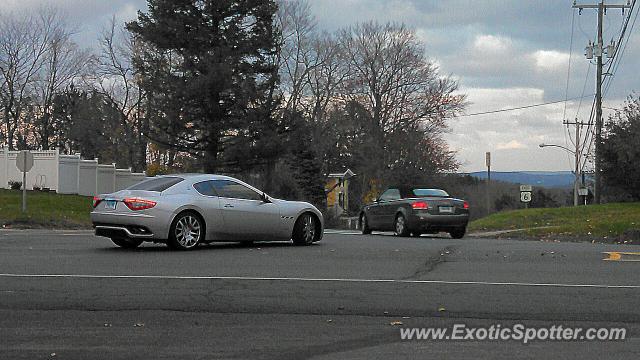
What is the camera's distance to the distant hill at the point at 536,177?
62.0 meters

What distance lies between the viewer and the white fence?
4175 cm

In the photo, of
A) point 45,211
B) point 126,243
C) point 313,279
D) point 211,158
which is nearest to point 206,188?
point 126,243

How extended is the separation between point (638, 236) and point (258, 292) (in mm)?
14285

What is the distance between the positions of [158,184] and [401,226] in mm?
9539

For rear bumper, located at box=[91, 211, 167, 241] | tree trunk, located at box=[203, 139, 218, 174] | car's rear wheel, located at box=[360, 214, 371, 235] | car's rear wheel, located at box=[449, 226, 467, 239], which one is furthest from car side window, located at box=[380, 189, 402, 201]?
tree trunk, located at box=[203, 139, 218, 174]

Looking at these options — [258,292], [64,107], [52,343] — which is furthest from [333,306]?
[64,107]

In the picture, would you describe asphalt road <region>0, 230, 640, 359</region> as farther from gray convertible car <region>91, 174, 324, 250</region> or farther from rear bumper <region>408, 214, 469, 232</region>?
rear bumper <region>408, 214, 469, 232</region>

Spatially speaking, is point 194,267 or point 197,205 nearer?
point 194,267

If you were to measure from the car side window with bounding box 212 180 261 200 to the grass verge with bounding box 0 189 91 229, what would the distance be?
11.8 m

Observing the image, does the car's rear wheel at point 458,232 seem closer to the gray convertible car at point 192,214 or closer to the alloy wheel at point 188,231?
the gray convertible car at point 192,214

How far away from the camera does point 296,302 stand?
9.59 metres

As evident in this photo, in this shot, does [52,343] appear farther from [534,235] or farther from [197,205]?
[534,235]

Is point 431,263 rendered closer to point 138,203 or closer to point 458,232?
point 138,203

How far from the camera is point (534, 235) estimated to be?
2552cm
